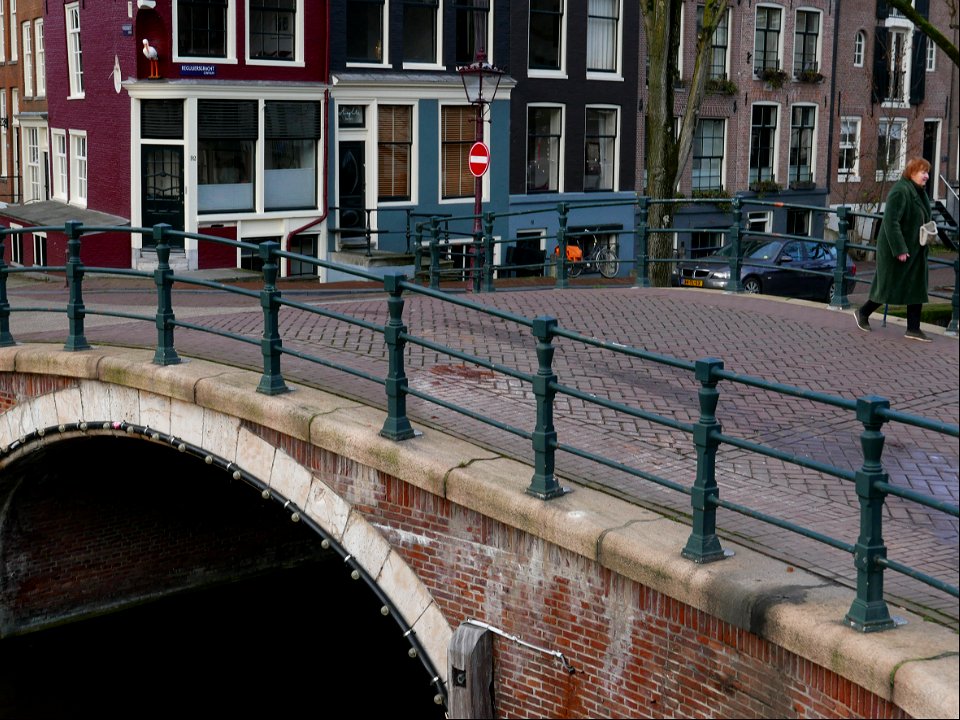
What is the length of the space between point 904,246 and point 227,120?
16907 mm

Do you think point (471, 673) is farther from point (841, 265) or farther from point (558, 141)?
point (558, 141)

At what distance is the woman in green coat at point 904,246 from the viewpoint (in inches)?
376

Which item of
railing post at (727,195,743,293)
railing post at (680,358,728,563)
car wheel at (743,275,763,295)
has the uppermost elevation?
railing post at (727,195,743,293)

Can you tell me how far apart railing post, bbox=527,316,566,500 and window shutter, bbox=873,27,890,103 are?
3384 cm

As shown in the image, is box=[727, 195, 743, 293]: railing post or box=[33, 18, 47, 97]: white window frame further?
box=[33, 18, 47, 97]: white window frame

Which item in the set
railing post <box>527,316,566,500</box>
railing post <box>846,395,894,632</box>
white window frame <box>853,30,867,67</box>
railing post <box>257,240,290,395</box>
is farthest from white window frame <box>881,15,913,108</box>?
railing post <box>846,395,894,632</box>

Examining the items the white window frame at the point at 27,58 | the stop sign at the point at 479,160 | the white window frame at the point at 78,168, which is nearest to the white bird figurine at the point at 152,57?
the white window frame at the point at 78,168

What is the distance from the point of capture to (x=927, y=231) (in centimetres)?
957

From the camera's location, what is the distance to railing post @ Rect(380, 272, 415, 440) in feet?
23.1

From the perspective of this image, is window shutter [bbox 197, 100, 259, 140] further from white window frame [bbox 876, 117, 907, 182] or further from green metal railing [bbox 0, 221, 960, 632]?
white window frame [bbox 876, 117, 907, 182]

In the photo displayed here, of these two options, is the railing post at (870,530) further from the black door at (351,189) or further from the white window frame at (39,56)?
the white window frame at (39,56)

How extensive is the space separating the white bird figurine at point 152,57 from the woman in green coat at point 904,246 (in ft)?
54.4

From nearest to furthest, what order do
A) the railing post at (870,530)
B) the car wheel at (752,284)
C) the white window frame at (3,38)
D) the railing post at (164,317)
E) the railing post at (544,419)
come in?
1. the railing post at (870,530)
2. the railing post at (544,419)
3. the railing post at (164,317)
4. the car wheel at (752,284)
5. the white window frame at (3,38)

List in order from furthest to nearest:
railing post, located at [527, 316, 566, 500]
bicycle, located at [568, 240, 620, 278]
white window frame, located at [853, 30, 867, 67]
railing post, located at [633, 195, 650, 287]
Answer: white window frame, located at [853, 30, 867, 67] → bicycle, located at [568, 240, 620, 278] → railing post, located at [633, 195, 650, 287] → railing post, located at [527, 316, 566, 500]
